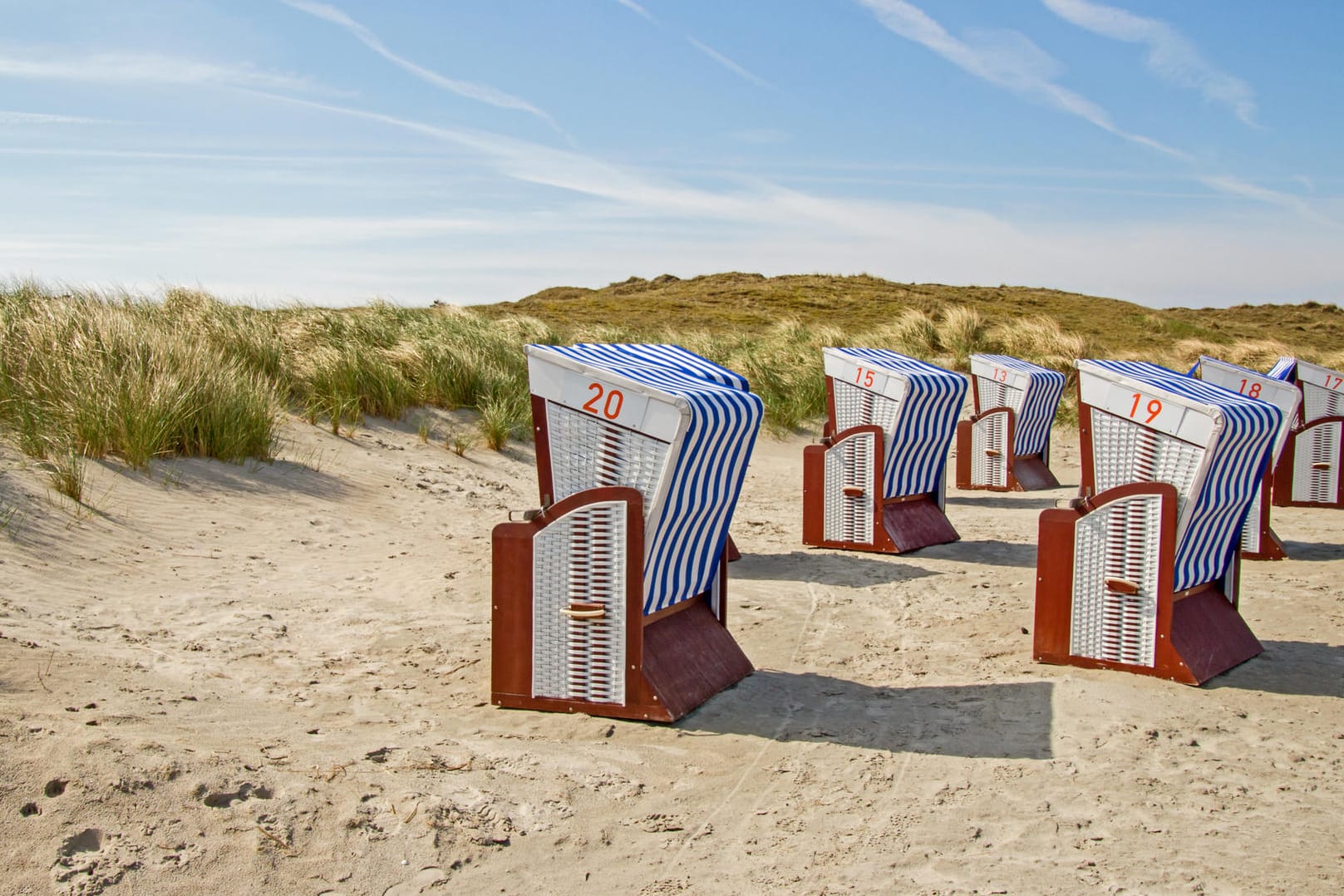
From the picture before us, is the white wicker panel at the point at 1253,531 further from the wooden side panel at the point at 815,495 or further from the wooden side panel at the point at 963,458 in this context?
the wooden side panel at the point at 963,458

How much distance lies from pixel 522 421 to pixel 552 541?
8.74 metres

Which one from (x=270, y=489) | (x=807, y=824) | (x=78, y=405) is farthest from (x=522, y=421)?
(x=807, y=824)

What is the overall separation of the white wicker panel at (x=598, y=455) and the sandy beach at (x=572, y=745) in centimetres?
109

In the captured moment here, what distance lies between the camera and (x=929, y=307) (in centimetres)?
4178

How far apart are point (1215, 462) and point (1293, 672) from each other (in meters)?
1.39

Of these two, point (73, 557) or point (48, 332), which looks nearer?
point (73, 557)

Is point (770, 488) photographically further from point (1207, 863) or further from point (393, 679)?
point (1207, 863)

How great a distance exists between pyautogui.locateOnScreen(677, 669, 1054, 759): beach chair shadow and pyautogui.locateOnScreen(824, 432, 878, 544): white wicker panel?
149 inches

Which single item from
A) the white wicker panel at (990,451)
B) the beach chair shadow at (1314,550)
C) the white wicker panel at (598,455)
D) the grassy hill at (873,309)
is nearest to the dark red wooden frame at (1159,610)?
the white wicker panel at (598,455)

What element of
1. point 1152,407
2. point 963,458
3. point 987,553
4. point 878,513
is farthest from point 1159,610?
point 963,458

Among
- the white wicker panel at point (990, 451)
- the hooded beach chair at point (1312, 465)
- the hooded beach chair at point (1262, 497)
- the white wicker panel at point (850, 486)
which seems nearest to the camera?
the hooded beach chair at point (1262, 497)

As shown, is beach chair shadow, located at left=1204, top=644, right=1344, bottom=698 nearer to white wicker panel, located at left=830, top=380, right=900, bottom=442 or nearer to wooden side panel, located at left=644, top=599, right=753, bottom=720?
wooden side panel, located at left=644, top=599, right=753, bottom=720

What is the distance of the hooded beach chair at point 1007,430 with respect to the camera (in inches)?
583

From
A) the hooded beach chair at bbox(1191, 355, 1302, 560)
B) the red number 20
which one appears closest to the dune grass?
the red number 20
